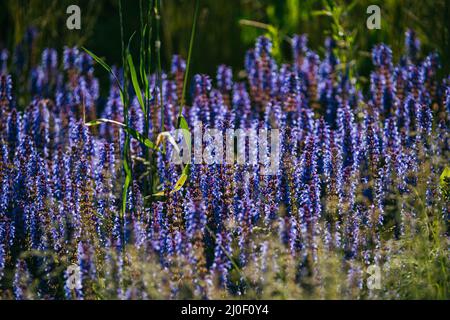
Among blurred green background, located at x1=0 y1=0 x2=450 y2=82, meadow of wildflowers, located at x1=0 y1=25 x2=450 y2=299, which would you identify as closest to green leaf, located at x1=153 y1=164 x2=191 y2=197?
meadow of wildflowers, located at x1=0 y1=25 x2=450 y2=299

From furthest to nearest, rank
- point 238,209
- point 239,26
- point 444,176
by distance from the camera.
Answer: point 239,26, point 444,176, point 238,209

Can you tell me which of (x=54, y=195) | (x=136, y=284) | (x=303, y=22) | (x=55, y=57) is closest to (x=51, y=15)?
(x=55, y=57)

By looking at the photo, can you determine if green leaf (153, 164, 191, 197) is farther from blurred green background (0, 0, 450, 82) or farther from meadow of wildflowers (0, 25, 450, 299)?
blurred green background (0, 0, 450, 82)

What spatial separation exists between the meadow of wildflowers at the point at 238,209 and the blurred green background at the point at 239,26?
2.90ft

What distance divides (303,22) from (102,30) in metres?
2.01

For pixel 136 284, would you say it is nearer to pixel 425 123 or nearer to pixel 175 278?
pixel 175 278

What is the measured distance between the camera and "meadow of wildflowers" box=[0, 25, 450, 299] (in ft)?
10.1

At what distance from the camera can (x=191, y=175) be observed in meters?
3.73

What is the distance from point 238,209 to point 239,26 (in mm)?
3894

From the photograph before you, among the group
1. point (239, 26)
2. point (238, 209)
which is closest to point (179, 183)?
point (238, 209)

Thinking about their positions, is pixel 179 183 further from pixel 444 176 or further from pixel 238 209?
pixel 444 176

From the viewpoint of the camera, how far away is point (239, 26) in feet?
23.5

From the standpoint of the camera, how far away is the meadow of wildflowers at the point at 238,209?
121 inches

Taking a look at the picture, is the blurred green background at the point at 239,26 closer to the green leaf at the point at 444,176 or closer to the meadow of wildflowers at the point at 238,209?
the meadow of wildflowers at the point at 238,209
